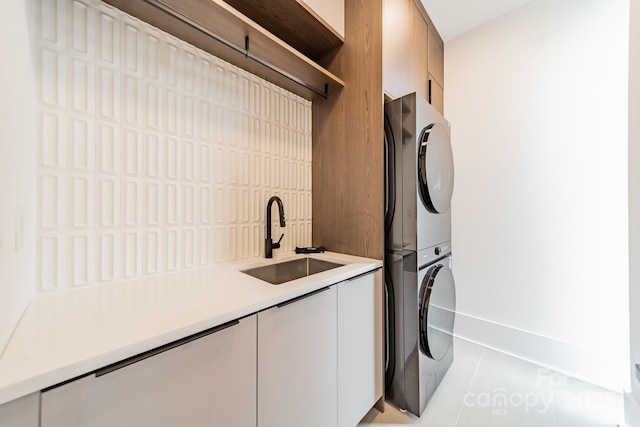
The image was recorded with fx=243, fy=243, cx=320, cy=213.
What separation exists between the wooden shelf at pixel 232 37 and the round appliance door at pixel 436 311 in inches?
56.7

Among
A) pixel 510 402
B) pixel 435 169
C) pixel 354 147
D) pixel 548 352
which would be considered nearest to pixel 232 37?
pixel 354 147

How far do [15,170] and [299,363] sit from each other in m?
1.09

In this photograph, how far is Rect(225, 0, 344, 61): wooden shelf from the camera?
1.37 meters

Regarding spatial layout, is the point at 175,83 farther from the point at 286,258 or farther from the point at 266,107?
the point at 286,258

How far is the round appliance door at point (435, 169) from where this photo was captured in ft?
4.82

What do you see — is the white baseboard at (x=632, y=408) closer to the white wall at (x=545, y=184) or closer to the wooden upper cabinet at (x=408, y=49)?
the white wall at (x=545, y=184)

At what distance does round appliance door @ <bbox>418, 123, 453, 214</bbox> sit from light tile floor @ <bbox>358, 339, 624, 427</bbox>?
1.24 meters

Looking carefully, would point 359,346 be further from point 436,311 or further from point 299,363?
point 436,311

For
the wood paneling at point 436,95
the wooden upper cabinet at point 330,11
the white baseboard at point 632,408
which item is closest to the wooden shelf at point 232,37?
the wooden upper cabinet at point 330,11

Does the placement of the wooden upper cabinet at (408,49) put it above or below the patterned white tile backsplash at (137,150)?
above

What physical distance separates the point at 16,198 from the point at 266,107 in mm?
1248

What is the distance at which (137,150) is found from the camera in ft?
3.62

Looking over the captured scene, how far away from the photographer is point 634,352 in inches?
31.2

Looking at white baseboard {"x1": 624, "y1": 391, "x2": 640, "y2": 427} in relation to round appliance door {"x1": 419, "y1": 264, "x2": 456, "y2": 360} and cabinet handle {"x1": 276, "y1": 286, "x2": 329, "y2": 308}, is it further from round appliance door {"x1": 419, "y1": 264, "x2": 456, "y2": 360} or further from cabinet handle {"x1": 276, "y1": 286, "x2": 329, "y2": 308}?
cabinet handle {"x1": 276, "y1": 286, "x2": 329, "y2": 308}
